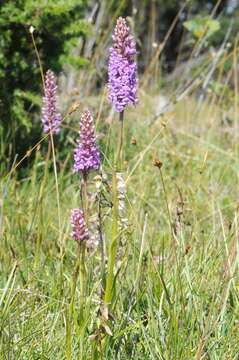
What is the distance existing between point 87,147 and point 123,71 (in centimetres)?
18

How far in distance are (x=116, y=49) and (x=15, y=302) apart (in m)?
0.74

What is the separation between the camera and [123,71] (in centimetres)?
139

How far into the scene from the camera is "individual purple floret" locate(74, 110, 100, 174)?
1.37 meters

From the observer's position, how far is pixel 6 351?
5.11 feet

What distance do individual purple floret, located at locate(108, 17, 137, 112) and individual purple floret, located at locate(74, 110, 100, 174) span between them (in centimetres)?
7

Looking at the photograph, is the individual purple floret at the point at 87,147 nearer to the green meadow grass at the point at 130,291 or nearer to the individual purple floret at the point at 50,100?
the green meadow grass at the point at 130,291

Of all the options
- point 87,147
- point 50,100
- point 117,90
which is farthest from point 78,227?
point 50,100

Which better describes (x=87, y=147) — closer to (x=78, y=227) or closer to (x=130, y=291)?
(x=78, y=227)

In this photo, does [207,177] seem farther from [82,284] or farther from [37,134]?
[82,284]

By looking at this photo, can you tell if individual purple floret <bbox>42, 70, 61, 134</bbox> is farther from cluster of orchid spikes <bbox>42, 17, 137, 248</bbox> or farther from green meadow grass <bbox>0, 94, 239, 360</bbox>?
cluster of orchid spikes <bbox>42, 17, 137, 248</bbox>

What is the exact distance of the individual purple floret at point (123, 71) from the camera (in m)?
1.39

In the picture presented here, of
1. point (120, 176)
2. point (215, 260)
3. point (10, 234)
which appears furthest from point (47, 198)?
point (120, 176)

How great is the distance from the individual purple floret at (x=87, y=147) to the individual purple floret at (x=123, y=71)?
7 centimetres

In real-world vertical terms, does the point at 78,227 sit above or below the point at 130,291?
above
